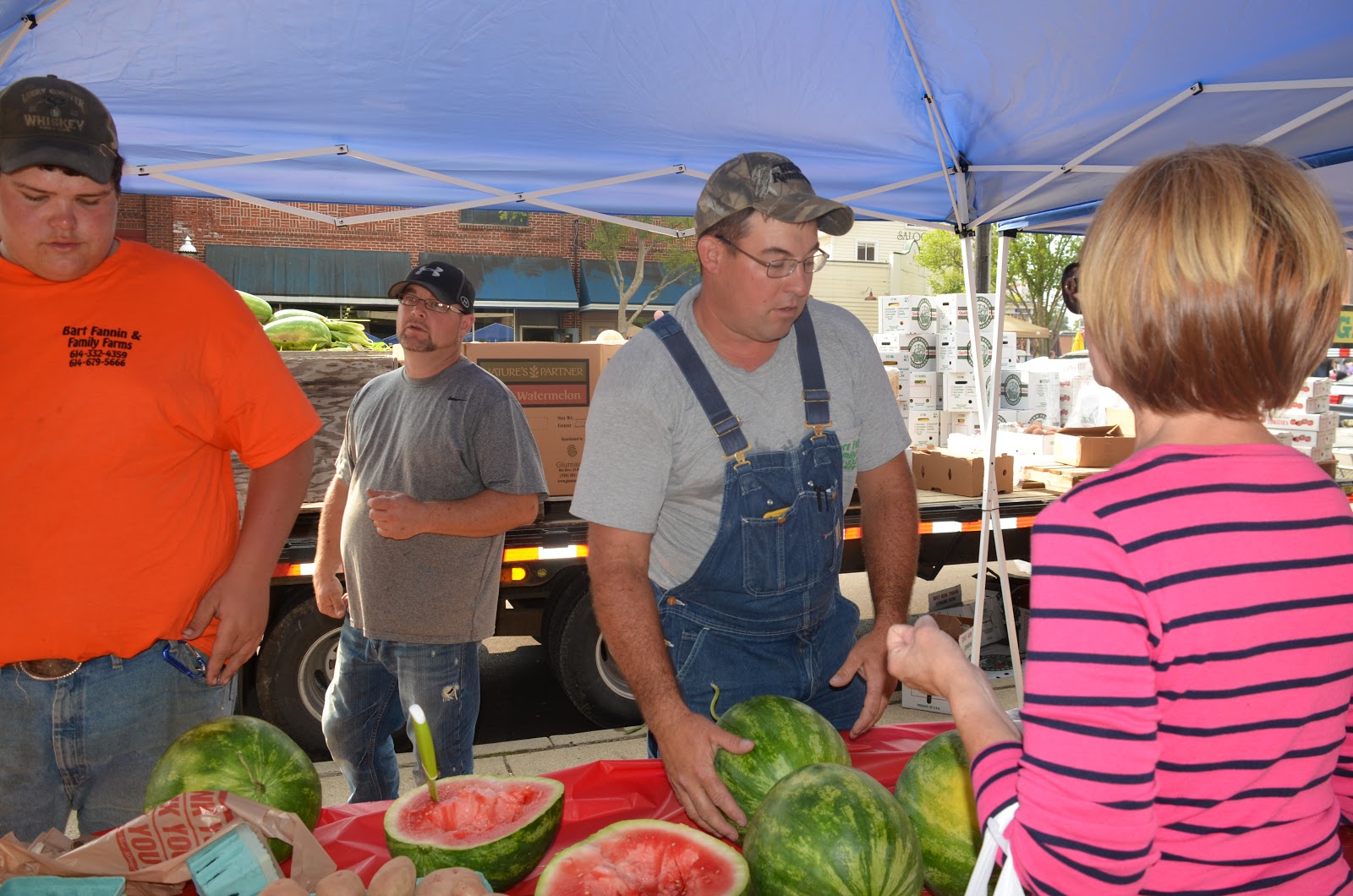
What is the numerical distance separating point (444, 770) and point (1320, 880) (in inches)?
129

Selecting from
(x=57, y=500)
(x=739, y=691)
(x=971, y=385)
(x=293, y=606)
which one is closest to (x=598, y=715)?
(x=293, y=606)

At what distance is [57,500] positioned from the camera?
2.21 m

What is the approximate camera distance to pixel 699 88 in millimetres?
4590

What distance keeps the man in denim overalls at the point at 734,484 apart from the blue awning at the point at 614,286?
22.4 metres

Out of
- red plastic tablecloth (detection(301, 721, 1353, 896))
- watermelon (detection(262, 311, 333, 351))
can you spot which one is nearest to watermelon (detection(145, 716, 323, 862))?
red plastic tablecloth (detection(301, 721, 1353, 896))

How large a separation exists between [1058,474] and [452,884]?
6.11 meters

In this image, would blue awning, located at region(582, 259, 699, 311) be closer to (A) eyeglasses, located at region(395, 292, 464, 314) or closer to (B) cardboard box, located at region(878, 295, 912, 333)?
(B) cardboard box, located at region(878, 295, 912, 333)

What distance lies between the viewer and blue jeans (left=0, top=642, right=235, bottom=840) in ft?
7.21

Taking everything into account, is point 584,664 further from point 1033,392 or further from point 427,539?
point 1033,392

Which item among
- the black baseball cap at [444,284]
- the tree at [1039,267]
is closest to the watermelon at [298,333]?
the black baseball cap at [444,284]

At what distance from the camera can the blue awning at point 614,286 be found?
2578 centimetres

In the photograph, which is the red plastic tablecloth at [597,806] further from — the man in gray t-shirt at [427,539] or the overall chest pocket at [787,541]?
the man in gray t-shirt at [427,539]

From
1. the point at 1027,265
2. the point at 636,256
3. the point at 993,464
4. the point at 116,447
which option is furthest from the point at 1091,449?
the point at 1027,265

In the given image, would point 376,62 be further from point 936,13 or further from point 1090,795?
point 1090,795
